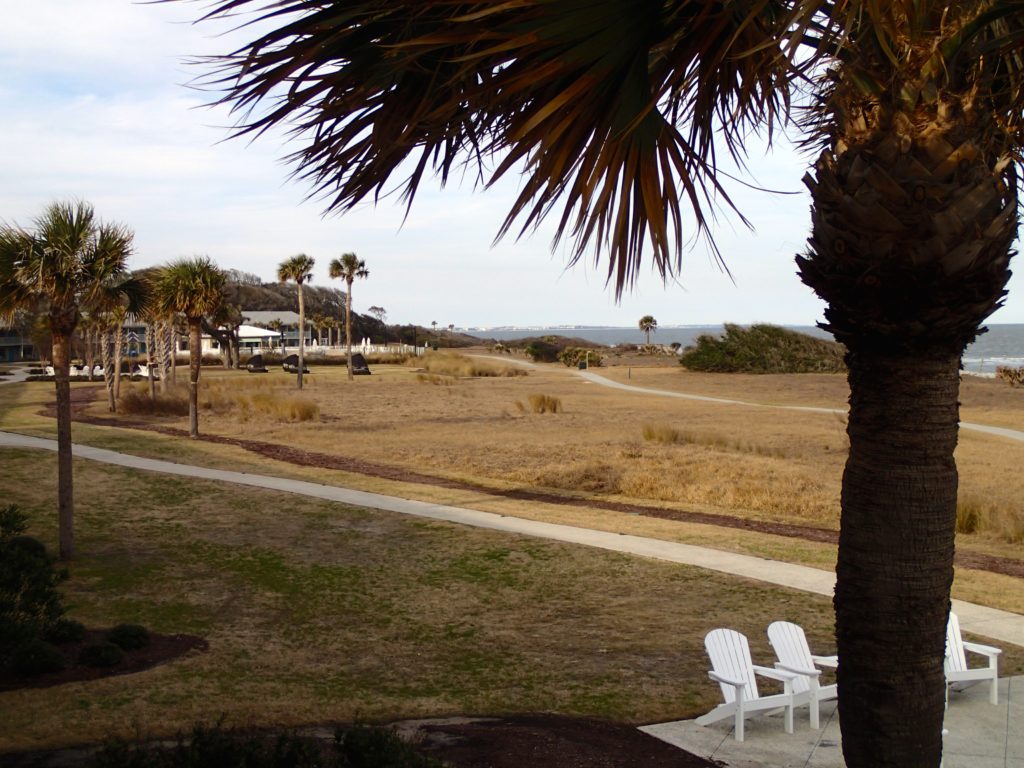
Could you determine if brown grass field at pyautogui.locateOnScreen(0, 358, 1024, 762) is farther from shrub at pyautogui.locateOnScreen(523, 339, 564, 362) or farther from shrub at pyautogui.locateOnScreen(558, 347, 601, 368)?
shrub at pyautogui.locateOnScreen(523, 339, 564, 362)

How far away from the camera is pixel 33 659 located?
8094 millimetres

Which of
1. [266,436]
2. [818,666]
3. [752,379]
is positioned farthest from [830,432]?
[752,379]

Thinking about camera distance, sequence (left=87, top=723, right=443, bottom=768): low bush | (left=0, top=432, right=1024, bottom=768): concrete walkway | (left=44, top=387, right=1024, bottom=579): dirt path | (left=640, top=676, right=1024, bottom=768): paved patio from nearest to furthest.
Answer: (left=87, top=723, right=443, bottom=768): low bush, (left=640, top=676, right=1024, bottom=768): paved patio, (left=0, top=432, right=1024, bottom=768): concrete walkway, (left=44, top=387, right=1024, bottom=579): dirt path

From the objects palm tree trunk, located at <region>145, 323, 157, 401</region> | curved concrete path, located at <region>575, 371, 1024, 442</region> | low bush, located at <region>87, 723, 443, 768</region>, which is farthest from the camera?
palm tree trunk, located at <region>145, 323, 157, 401</region>


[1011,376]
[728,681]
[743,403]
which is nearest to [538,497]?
[728,681]

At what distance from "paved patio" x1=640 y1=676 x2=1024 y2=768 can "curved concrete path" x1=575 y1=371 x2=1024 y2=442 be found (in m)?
23.3

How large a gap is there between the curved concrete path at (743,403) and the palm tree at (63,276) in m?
25.3

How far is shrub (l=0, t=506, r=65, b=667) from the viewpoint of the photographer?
26.5 ft

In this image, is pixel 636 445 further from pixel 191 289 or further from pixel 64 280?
pixel 64 280

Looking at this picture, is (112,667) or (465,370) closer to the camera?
(112,667)

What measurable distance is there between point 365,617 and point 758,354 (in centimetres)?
6120

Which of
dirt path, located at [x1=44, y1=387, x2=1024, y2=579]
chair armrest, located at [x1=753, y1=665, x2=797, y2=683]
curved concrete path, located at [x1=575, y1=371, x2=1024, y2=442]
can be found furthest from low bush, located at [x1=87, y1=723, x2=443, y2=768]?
curved concrete path, located at [x1=575, y1=371, x2=1024, y2=442]

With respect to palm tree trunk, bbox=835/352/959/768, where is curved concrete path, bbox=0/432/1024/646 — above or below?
below

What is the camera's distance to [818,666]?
28.8 ft
